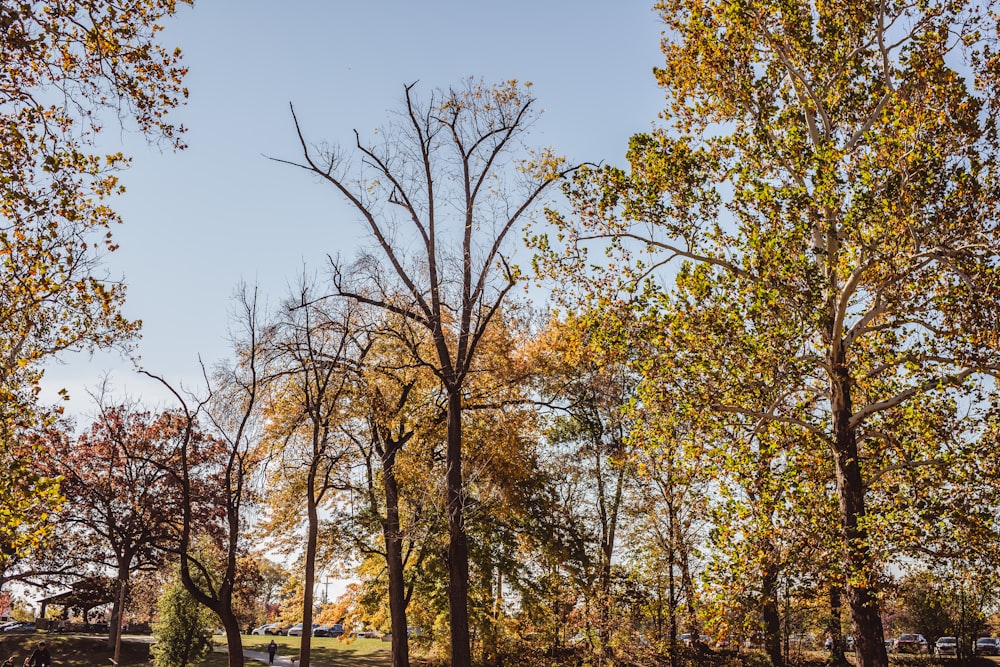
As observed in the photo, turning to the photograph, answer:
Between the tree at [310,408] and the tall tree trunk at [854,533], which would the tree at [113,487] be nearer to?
the tree at [310,408]

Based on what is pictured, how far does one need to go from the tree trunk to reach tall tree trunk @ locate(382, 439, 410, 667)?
14.3ft

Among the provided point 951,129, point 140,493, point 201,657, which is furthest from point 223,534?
point 951,129

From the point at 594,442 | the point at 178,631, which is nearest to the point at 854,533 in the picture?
the point at 594,442

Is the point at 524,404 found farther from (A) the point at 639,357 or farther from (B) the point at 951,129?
(B) the point at 951,129

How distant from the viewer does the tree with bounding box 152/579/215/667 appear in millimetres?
24250

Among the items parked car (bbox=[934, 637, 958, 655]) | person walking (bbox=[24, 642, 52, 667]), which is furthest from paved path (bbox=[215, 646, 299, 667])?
parked car (bbox=[934, 637, 958, 655])

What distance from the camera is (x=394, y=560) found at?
18.7m

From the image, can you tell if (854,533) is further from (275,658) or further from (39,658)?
(275,658)

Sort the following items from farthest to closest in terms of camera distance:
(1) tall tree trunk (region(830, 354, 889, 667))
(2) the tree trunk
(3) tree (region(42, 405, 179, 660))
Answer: (3) tree (region(42, 405, 179, 660)), (2) the tree trunk, (1) tall tree trunk (region(830, 354, 889, 667))

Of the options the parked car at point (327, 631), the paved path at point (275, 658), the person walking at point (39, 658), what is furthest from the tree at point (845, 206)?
the parked car at point (327, 631)

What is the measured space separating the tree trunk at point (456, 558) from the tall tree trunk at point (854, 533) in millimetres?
5974

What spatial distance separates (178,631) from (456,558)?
16.3m

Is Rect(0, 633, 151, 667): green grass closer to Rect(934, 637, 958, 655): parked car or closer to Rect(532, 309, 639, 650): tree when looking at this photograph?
Rect(532, 309, 639, 650): tree

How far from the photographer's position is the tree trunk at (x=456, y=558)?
1260cm
